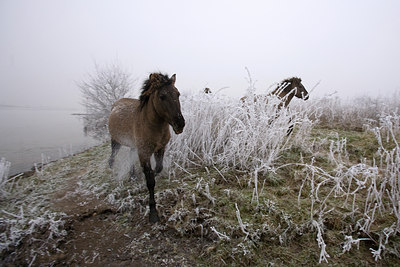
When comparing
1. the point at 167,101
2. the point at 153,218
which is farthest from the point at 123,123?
the point at 153,218

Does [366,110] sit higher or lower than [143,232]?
higher

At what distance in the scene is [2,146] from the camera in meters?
7.33

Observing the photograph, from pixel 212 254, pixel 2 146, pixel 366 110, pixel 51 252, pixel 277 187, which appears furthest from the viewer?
pixel 366 110

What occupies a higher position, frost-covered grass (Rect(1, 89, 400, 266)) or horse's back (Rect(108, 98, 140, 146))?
horse's back (Rect(108, 98, 140, 146))

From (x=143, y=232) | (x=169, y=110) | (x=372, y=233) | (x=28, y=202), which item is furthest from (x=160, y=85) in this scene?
(x=28, y=202)

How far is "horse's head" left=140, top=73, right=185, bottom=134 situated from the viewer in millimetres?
1999

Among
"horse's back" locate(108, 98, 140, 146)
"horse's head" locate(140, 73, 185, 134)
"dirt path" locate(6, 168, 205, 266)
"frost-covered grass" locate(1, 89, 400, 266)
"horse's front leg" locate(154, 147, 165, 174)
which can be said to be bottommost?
"dirt path" locate(6, 168, 205, 266)

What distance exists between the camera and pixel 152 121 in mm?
2393

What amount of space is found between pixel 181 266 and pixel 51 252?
136 centimetres

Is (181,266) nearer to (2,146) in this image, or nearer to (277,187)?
(277,187)

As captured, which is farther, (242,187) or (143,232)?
(242,187)

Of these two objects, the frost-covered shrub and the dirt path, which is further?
the frost-covered shrub

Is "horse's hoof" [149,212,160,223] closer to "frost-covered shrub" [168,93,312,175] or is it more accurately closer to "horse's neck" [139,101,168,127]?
"frost-covered shrub" [168,93,312,175]

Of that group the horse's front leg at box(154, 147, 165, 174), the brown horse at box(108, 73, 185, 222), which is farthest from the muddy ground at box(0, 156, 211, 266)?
the horse's front leg at box(154, 147, 165, 174)
